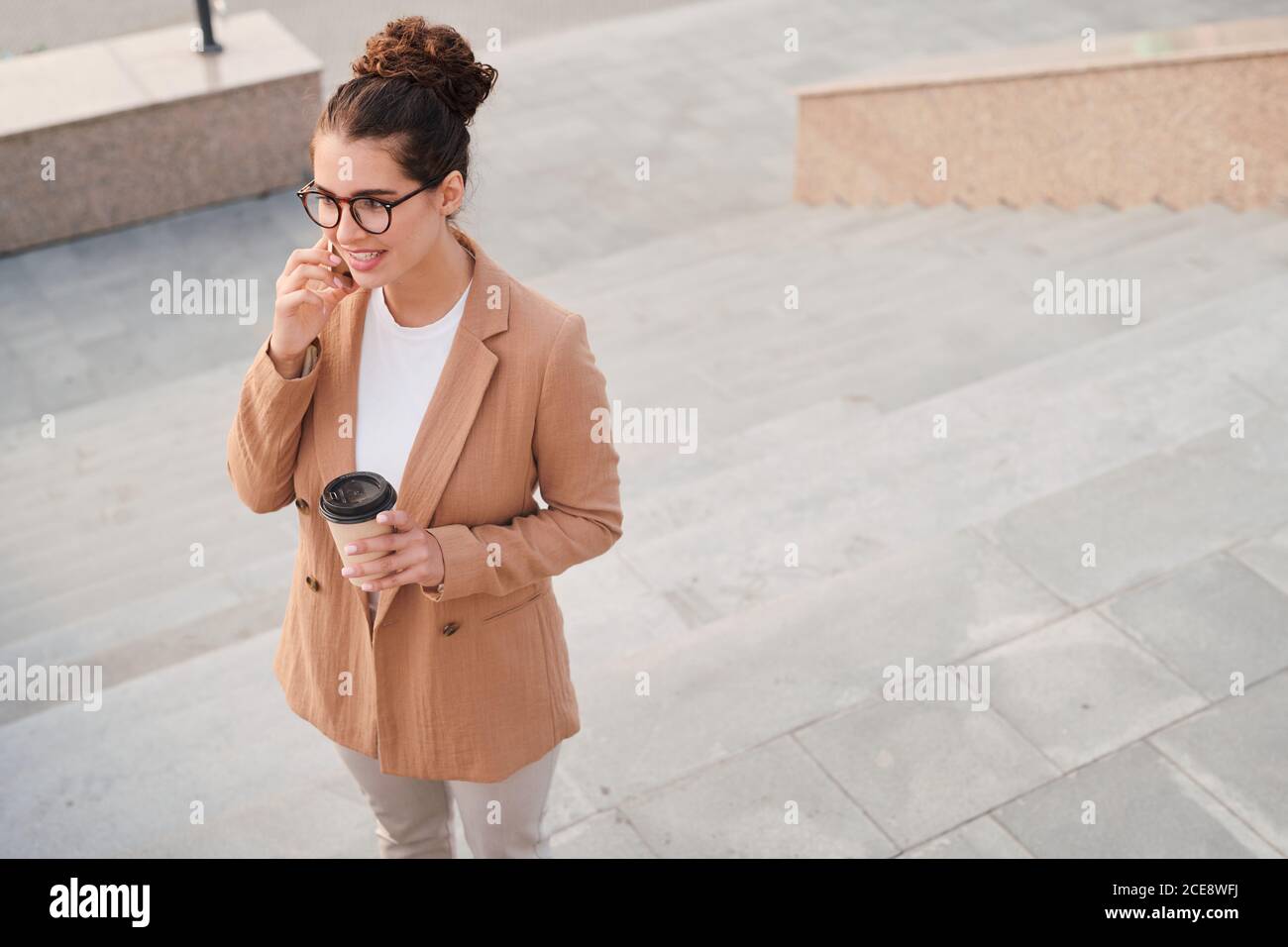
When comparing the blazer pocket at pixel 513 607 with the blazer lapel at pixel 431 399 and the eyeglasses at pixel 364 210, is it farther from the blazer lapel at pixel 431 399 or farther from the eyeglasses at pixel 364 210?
the eyeglasses at pixel 364 210

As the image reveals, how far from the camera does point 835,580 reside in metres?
4.19

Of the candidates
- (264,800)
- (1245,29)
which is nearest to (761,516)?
(264,800)

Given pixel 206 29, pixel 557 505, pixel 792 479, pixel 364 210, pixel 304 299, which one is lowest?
pixel 792 479

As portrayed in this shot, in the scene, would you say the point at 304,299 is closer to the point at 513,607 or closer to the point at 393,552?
the point at 393,552

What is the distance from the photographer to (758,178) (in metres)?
11.2

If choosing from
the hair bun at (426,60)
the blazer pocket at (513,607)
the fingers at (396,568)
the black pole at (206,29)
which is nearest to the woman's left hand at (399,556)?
the fingers at (396,568)

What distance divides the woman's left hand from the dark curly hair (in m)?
0.59

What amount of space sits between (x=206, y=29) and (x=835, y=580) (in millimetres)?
7684

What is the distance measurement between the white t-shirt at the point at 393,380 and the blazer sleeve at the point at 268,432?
4.2 inches

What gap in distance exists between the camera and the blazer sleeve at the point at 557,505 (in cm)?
242

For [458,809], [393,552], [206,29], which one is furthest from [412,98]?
[206,29]

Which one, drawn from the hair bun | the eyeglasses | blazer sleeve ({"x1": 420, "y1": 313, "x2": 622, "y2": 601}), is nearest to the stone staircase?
blazer sleeve ({"x1": 420, "y1": 313, "x2": 622, "y2": 601})
